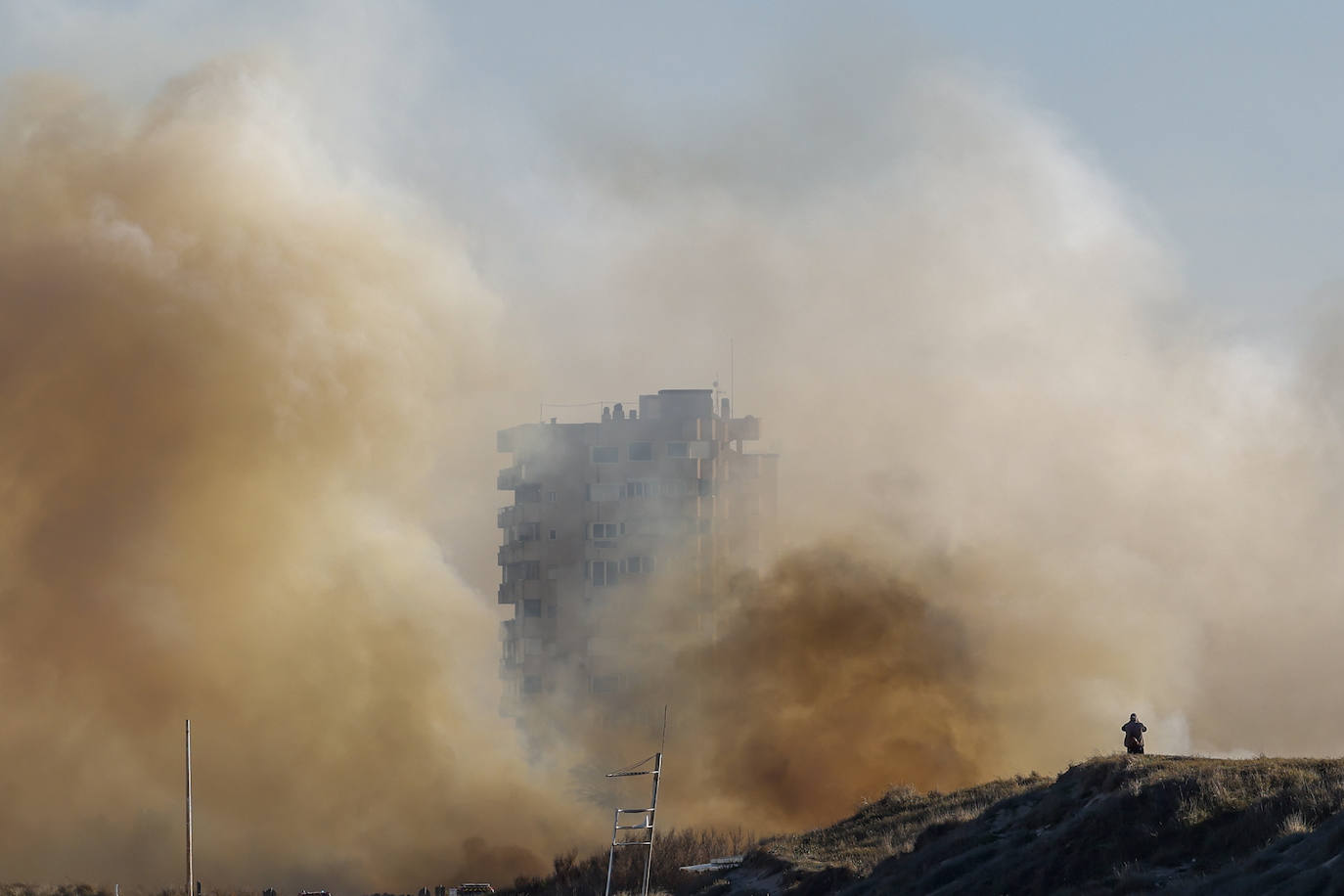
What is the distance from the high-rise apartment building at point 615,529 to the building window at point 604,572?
87 millimetres

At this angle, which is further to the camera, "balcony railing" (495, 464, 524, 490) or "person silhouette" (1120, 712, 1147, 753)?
"balcony railing" (495, 464, 524, 490)

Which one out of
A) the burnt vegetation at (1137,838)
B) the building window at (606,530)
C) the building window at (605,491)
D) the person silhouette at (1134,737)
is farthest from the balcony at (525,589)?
the person silhouette at (1134,737)

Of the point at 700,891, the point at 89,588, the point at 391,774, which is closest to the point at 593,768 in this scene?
the point at 391,774

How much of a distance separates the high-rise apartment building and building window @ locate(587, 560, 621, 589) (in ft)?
0.28

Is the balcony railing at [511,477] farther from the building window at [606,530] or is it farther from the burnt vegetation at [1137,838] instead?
the burnt vegetation at [1137,838]

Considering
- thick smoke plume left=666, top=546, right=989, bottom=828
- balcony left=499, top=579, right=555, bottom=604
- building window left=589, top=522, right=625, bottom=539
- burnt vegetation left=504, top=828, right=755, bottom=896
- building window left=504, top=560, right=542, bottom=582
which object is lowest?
burnt vegetation left=504, top=828, right=755, bottom=896

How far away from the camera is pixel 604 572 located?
12506cm

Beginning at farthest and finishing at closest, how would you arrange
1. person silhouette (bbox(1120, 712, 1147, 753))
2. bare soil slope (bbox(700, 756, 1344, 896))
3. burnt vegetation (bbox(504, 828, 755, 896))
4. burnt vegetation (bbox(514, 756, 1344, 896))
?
burnt vegetation (bbox(504, 828, 755, 896)) < person silhouette (bbox(1120, 712, 1147, 753)) < burnt vegetation (bbox(514, 756, 1344, 896)) < bare soil slope (bbox(700, 756, 1344, 896))

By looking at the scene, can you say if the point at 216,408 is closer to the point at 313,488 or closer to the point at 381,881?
the point at 313,488

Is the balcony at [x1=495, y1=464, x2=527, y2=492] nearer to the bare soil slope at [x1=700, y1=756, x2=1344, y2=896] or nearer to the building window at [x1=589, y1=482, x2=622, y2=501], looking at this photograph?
the building window at [x1=589, y1=482, x2=622, y2=501]

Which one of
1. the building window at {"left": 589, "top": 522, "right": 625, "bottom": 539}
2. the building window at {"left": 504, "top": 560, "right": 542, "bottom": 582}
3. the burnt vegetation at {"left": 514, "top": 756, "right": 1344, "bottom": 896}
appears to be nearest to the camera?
the burnt vegetation at {"left": 514, "top": 756, "right": 1344, "bottom": 896}

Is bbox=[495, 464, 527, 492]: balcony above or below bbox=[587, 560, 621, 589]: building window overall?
above

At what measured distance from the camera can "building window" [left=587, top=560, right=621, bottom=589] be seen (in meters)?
123

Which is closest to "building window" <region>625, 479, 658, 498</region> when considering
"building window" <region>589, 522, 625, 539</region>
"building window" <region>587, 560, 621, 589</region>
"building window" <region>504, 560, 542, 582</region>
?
"building window" <region>589, 522, 625, 539</region>
